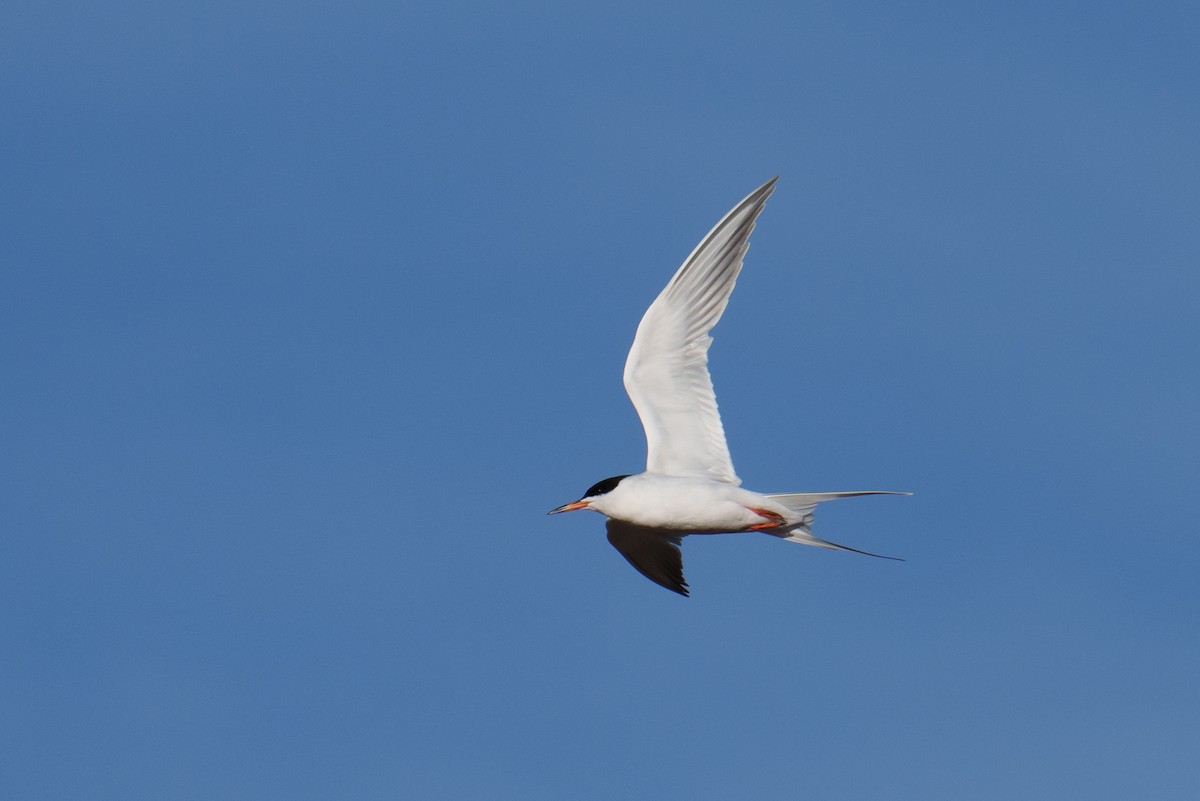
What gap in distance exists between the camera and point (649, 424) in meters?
18.0

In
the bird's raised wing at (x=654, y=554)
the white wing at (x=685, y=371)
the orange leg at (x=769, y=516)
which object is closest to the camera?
the orange leg at (x=769, y=516)

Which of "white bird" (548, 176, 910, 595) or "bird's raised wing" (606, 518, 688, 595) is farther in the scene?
"bird's raised wing" (606, 518, 688, 595)

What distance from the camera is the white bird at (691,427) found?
681 inches

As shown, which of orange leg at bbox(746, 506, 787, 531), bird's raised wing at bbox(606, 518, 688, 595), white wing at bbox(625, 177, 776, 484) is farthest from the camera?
bird's raised wing at bbox(606, 518, 688, 595)

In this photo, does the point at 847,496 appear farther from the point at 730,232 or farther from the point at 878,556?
the point at 730,232

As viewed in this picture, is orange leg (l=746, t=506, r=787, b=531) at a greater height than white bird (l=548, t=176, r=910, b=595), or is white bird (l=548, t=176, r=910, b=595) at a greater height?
white bird (l=548, t=176, r=910, b=595)

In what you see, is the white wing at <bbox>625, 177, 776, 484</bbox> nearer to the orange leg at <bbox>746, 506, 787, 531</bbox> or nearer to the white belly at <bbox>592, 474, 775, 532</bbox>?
the white belly at <bbox>592, 474, 775, 532</bbox>

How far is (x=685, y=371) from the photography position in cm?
1803

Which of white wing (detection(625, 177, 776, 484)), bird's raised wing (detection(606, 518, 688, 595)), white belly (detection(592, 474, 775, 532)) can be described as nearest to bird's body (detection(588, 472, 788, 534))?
white belly (detection(592, 474, 775, 532))

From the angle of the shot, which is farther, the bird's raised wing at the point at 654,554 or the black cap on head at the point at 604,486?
the bird's raised wing at the point at 654,554

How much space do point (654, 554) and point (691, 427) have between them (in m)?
2.08

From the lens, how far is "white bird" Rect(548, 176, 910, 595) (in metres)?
17.3

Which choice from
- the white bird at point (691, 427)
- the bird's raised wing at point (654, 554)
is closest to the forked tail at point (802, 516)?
the white bird at point (691, 427)

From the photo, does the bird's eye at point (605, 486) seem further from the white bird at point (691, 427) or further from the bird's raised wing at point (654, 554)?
the bird's raised wing at point (654, 554)
